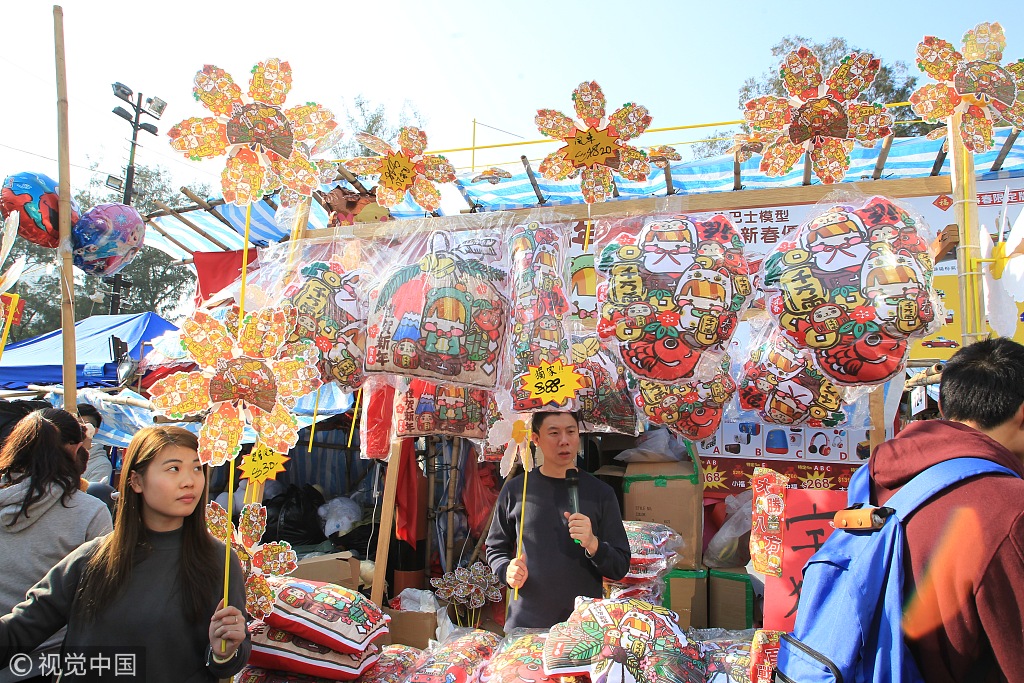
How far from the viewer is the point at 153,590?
5.37ft

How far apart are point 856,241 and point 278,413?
182 centimetres

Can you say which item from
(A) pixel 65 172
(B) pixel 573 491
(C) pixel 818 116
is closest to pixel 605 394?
(B) pixel 573 491

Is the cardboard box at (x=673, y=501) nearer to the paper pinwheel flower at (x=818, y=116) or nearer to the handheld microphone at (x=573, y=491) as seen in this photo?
the handheld microphone at (x=573, y=491)

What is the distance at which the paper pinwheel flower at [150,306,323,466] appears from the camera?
6.16ft

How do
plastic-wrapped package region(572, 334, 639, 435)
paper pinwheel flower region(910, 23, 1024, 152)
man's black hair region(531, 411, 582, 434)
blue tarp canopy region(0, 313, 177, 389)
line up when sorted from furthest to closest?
blue tarp canopy region(0, 313, 177, 389)
plastic-wrapped package region(572, 334, 639, 435)
man's black hair region(531, 411, 582, 434)
paper pinwheel flower region(910, 23, 1024, 152)

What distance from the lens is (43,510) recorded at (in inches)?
74.8

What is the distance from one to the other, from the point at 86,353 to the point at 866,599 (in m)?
8.13

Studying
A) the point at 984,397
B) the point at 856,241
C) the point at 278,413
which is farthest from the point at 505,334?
the point at 984,397

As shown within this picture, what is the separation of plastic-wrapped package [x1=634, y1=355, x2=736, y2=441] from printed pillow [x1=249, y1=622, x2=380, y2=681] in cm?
140

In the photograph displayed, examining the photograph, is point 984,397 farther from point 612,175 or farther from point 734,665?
point 612,175

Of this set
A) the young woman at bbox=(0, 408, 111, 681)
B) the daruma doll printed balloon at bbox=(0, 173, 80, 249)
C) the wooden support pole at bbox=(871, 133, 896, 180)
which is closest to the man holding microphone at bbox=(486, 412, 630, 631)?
the young woman at bbox=(0, 408, 111, 681)

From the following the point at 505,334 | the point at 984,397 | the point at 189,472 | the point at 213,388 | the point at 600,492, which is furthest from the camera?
the point at 600,492

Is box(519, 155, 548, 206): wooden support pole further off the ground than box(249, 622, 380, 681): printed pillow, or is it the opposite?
box(519, 155, 548, 206): wooden support pole

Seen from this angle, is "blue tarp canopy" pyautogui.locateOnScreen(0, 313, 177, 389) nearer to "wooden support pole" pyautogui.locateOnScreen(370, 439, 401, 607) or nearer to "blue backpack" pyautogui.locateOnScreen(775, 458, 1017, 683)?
"wooden support pole" pyautogui.locateOnScreen(370, 439, 401, 607)
